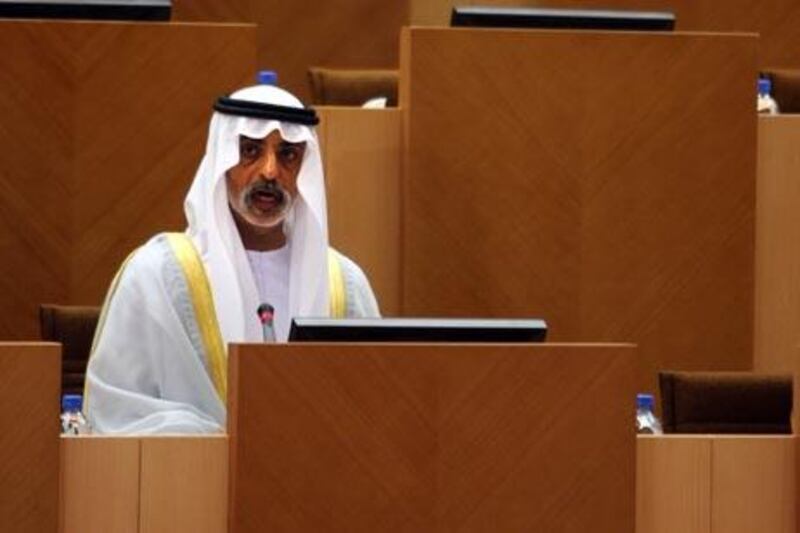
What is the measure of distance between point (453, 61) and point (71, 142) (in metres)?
0.77

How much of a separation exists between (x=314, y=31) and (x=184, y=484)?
3.04 meters

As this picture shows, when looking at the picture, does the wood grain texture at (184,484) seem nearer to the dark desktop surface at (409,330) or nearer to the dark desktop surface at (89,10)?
the dark desktop surface at (409,330)

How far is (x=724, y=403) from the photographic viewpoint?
4.27m

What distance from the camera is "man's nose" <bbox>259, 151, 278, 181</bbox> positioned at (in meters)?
4.25

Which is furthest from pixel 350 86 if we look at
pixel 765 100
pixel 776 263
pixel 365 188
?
pixel 776 263

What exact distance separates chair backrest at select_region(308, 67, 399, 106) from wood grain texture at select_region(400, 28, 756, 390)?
589 mm

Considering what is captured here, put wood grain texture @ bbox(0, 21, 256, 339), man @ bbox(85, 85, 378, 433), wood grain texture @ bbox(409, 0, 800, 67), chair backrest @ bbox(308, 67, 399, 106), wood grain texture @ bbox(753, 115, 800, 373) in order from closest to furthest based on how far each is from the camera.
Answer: man @ bbox(85, 85, 378, 433), wood grain texture @ bbox(0, 21, 256, 339), wood grain texture @ bbox(753, 115, 800, 373), chair backrest @ bbox(308, 67, 399, 106), wood grain texture @ bbox(409, 0, 800, 67)

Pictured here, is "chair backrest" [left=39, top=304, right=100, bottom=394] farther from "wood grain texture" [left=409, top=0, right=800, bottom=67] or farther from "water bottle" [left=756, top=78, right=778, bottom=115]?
"wood grain texture" [left=409, top=0, right=800, bottom=67]

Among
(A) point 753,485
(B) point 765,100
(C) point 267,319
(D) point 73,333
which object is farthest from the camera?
(B) point 765,100

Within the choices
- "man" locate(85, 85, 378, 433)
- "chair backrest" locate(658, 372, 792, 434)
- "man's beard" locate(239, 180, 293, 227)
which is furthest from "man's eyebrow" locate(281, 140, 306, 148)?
"chair backrest" locate(658, 372, 792, 434)

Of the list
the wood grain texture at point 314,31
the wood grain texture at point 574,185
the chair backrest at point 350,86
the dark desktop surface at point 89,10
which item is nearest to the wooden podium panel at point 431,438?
the wood grain texture at point 574,185

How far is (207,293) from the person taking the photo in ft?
13.5

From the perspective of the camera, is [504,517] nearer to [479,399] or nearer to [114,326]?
[479,399]

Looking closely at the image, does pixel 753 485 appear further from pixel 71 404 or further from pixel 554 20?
pixel 554 20
